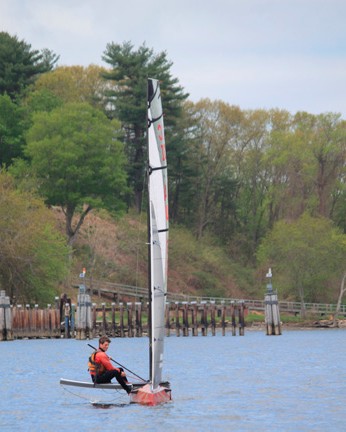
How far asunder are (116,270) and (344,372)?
49847mm

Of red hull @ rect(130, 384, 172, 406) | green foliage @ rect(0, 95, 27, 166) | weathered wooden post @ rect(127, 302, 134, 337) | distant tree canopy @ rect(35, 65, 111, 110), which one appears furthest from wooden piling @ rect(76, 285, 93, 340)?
distant tree canopy @ rect(35, 65, 111, 110)

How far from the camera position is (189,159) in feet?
372

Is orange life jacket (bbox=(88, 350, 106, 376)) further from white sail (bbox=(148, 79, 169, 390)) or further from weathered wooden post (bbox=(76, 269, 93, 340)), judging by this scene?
weathered wooden post (bbox=(76, 269, 93, 340))

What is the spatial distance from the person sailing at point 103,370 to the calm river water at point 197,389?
1.15 metres

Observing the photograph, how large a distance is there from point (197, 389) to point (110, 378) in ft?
31.4

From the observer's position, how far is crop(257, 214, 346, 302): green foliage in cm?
10000

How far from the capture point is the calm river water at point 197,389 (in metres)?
37.2

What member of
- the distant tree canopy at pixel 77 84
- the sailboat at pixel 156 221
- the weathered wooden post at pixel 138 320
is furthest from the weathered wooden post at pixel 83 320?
the distant tree canopy at pixel 77 84

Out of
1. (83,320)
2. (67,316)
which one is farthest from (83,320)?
(67,316)

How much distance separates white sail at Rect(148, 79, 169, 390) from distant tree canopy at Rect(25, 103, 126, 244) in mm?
58757

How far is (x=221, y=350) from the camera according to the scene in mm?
70250

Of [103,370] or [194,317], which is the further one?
[194,317]

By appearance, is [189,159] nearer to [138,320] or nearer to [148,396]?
[138,320]

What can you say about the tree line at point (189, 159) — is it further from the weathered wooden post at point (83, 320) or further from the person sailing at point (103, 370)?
the person sailing at point (103, 370)
